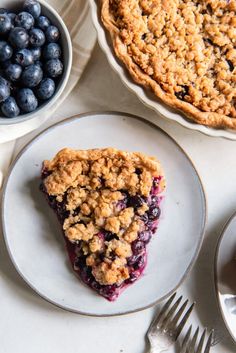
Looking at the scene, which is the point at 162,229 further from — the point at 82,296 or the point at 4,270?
the point at 4,270

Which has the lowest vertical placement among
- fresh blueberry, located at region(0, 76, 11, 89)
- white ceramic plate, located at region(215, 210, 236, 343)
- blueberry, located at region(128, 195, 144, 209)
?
white ceramic plate, located at region(215, 210, 236, 343)

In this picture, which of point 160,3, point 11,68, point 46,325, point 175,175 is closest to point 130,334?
point 46,325

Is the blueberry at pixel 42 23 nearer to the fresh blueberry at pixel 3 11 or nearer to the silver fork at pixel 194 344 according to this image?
the fresh blueberry at pixel 3 11

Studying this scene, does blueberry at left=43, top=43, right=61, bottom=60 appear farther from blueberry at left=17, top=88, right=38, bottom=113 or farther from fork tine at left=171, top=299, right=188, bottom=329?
fork tine at left=171, top=299, right=188, bottom=329

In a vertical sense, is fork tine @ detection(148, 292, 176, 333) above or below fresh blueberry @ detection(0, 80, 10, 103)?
below

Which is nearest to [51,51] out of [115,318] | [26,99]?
[26,99]

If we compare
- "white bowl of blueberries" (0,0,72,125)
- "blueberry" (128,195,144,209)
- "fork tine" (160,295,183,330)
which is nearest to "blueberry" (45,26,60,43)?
"white bowl of blueberries" (0,0,72,125)

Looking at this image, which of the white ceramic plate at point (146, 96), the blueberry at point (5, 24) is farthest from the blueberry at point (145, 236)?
the blueberry at point (5, 24)
